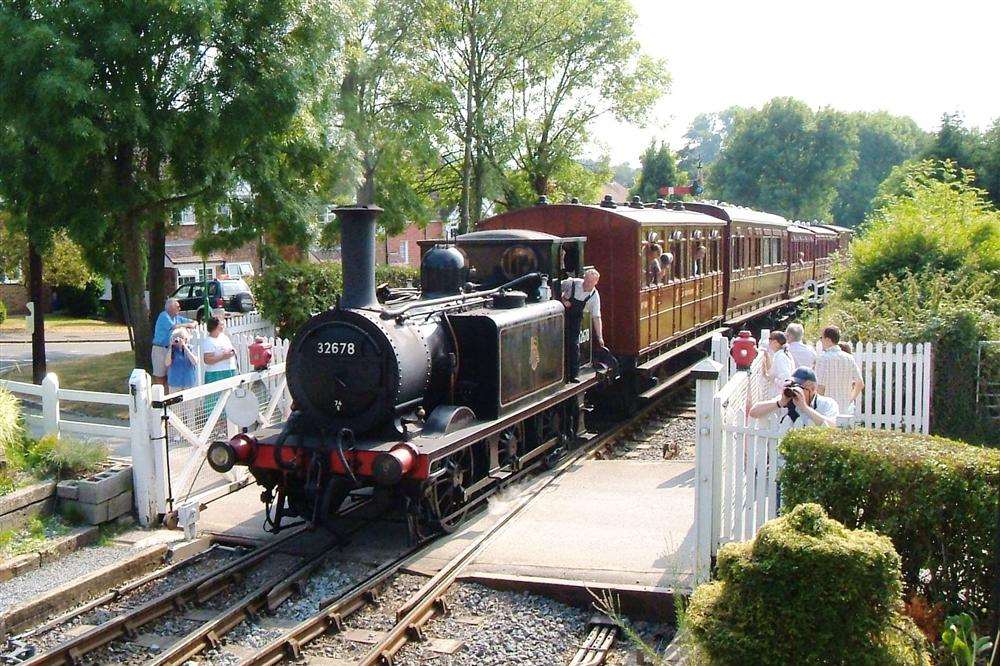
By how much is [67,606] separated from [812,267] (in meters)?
26.7

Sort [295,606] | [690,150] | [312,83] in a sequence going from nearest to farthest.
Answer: [295,606], [312,83], [690,150]

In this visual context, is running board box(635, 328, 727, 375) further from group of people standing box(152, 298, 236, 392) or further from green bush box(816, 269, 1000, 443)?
group of people standing box(152, 298, 236, 392)

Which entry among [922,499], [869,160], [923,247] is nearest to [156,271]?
[923,247]

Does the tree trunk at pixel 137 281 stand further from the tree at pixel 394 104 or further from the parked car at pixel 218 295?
the parked car at pixel 218 295

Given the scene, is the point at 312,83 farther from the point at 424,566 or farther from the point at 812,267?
the point at 812,267

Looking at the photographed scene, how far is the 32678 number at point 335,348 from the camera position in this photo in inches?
295

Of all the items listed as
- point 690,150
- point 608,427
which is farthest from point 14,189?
point 690,150

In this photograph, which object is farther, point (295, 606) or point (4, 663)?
point (295, 606)

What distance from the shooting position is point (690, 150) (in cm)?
8131

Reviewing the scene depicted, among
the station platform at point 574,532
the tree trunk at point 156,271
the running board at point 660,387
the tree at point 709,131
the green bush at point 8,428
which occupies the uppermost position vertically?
the tree at point 709,131

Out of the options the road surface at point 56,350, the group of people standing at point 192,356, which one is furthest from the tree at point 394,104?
the group of people standing at point 192,356

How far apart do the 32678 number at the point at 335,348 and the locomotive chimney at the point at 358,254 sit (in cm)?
38

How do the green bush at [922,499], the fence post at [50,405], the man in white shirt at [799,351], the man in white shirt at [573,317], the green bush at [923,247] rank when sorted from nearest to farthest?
the green bush at [922,499] < the fence post at [50,405] < the man in white shirt at [799,351] < the man in white shirt at [573,317] < the green bush at [923,247]

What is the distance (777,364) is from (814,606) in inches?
197
